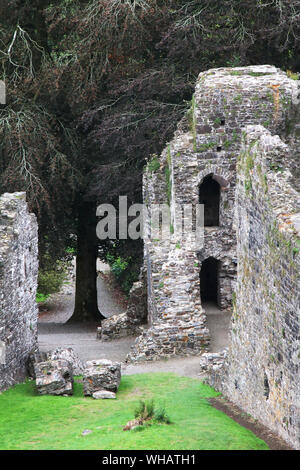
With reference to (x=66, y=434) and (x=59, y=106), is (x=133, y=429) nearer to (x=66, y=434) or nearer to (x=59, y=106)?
(x=66, y=434)

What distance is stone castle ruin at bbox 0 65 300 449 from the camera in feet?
43.0

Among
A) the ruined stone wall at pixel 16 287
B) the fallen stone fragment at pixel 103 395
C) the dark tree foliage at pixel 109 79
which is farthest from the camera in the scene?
the dark tree foliage at pixel 109 79

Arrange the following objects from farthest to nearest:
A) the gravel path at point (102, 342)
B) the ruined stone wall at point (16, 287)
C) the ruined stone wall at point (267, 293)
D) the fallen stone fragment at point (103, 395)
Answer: the gravel path at point (102, 342) < the ruined stone wall at point (16, 287) < the fallen stone fragment at point (103, 395) < the ruined stone wall at point (267, 293)

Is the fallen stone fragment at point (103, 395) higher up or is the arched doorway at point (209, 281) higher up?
the arched doorway at point (209, 281)

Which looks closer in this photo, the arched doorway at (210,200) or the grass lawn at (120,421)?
the grass lawn at (120,421)

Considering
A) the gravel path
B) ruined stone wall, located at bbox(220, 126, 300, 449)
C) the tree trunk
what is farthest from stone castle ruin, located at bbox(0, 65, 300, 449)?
the tree trunk

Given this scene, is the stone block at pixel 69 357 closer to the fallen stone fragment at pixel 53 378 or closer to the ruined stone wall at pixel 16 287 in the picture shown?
the ruined stone wall at pixel 16 287

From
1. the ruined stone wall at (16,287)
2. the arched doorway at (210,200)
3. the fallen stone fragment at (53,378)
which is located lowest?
the fallen stone fragment at (53,378)

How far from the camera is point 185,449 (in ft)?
39.1

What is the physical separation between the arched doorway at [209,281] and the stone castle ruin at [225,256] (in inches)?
1.3

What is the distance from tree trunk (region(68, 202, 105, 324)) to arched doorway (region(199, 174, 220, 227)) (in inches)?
210

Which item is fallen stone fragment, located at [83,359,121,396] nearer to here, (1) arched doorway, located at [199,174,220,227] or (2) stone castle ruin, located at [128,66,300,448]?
(2) stone castle ruin, located at [128,66,300,448]

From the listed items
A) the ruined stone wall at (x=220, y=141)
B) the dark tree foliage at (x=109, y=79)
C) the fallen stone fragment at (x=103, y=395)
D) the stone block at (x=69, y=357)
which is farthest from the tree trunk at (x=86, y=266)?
the fallen stone fragment at (x=103, y=395)

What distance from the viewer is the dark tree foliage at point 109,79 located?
1118 inches
